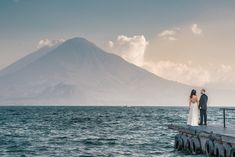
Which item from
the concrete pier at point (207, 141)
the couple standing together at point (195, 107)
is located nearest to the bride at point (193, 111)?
the couple standing together at point (195, 107)

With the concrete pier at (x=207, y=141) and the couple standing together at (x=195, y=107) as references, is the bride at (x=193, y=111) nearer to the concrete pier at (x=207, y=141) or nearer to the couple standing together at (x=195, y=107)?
the couple standing together at (x=195, y=107)

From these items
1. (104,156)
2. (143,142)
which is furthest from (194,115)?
(143,142)

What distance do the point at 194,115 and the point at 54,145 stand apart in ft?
39.1

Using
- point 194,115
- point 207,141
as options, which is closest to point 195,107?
point 194,115

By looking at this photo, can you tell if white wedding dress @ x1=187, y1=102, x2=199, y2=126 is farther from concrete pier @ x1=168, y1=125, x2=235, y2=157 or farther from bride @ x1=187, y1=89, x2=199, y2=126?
concrete pier @ x1=168, y1=125, x2=235, y2=157

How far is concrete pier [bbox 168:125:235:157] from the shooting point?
86.3 ft

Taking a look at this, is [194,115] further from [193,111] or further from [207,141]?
[207,141]

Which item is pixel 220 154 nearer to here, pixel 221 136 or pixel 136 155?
pixel 221 136

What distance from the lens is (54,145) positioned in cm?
4191

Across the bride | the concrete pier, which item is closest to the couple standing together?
the bride

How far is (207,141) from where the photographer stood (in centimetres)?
3000

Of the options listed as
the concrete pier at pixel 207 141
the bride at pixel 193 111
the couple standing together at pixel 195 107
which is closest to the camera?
the concrete pier at pixel 207 141

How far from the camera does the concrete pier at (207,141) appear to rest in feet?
86.3

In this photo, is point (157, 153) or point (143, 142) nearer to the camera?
point (157, 153)
